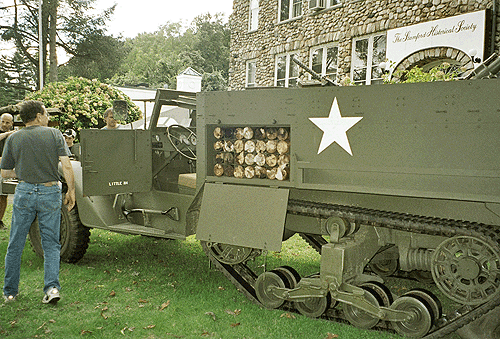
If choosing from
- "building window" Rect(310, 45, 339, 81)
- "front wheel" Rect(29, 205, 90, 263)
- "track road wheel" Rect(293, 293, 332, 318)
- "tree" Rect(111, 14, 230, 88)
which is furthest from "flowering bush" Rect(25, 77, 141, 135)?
"tree" Rect(111, 14, 230, 88)

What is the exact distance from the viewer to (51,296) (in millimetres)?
4305

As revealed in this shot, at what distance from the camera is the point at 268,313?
13.7 feet

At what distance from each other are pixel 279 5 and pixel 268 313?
13223 millimetres

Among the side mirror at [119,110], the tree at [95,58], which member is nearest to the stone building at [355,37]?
the side mirror at [119,110]

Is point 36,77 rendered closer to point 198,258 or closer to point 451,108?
point 198,258

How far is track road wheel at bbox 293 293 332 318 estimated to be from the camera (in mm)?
4055

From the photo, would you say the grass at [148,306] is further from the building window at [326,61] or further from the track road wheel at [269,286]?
the building window at [326,61]

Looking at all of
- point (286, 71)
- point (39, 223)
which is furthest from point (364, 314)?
point (286, 71)

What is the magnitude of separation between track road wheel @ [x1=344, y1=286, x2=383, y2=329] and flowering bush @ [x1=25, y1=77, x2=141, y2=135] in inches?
358

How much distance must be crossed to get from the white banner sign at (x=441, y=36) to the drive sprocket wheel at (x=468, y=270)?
20.8ft

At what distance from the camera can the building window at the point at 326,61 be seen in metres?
13.6

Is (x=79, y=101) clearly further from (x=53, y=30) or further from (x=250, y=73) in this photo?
(x=53, y=30)

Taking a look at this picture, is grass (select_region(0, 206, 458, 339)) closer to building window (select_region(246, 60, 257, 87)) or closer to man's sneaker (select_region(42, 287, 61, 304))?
man's sneaker (select_region(42, 287, 61, 304))

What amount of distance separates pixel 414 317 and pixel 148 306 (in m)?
2.29
